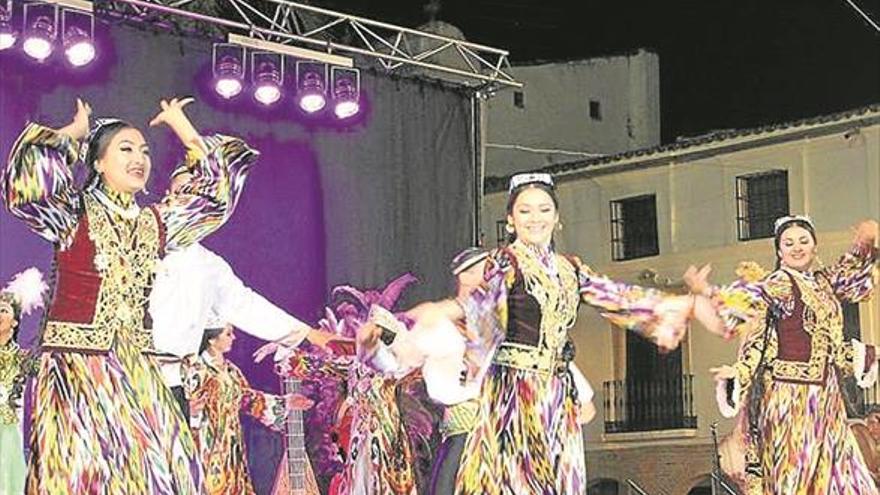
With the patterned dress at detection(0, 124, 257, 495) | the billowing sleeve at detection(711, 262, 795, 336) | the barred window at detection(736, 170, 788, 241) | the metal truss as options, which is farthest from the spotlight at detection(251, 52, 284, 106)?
the barred window at detection(736, 170, 788, 241)

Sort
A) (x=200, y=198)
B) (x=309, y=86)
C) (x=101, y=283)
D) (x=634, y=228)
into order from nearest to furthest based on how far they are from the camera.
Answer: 1. (x=101, y=283)
2. (x=200, y=198)
3. (x=309, y=86)
4. (x=634, y=228)

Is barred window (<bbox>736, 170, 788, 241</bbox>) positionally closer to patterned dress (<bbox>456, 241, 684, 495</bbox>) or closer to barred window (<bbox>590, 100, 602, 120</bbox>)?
barred window (<bbox>590, 100, 602, 120</bbox>)

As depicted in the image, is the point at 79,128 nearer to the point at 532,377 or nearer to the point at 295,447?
the point at 532,377

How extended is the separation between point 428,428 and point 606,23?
518 cm

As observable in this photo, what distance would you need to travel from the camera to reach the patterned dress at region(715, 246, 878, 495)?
9586 mm

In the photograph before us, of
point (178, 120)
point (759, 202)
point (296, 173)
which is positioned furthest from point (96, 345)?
point (759, 202)

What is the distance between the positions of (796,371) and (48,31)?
13.8ft

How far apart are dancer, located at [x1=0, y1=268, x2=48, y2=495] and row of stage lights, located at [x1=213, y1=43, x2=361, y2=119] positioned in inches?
63.9

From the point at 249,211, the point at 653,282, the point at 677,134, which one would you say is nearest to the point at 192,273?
the point at 249,211

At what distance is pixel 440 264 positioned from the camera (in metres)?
10.8

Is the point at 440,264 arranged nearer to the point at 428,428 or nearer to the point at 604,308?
the point at 428,428

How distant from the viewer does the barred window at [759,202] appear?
1294cm

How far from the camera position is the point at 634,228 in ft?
46.1

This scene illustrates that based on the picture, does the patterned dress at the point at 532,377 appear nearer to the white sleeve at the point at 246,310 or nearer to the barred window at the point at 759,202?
the white sleeve at the point at 246,310
